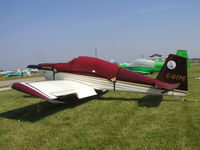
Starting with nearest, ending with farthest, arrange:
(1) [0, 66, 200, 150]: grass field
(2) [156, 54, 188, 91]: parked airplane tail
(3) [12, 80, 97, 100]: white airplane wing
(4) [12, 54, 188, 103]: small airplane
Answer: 1. (1) [0, 66, 200, 150]: grass field
2. (3) [12, 80, 97, 100]: white airplane wing
3. (4) [12, 54, 188, 103]: small airplane
4. (2) [156, 54, 188, 91]: parked airplane tail

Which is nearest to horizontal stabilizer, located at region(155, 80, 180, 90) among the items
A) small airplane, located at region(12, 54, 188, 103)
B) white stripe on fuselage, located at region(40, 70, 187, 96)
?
small airplane, located at region(12, 54, 188, 103)

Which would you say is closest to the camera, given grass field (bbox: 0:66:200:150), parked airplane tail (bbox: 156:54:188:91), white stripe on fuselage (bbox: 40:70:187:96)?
grass field (bbox: 0:66:200:150)

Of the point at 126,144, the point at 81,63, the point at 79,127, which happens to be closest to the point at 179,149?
the point at 126,144

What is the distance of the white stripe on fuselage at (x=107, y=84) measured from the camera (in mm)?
Answer: 6798

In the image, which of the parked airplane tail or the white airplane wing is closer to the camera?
the white airplane wing

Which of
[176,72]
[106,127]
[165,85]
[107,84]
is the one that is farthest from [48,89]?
[176,72]

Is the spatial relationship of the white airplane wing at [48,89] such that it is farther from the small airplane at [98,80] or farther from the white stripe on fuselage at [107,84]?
the white stripe on fuselage at [107,84]

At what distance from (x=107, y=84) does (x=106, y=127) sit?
3.31 meters

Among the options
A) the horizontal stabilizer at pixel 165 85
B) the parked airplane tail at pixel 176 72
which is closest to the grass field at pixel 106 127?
the horizontal stabilizer at pixel 165 85

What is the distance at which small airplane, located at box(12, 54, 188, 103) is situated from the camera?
6.25 m

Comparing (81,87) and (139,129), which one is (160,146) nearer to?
(139,129)

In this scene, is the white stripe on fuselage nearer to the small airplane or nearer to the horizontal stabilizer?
the small airplane

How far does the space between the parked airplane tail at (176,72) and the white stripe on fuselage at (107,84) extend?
0.32 meters

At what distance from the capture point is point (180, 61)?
649 centimetres
